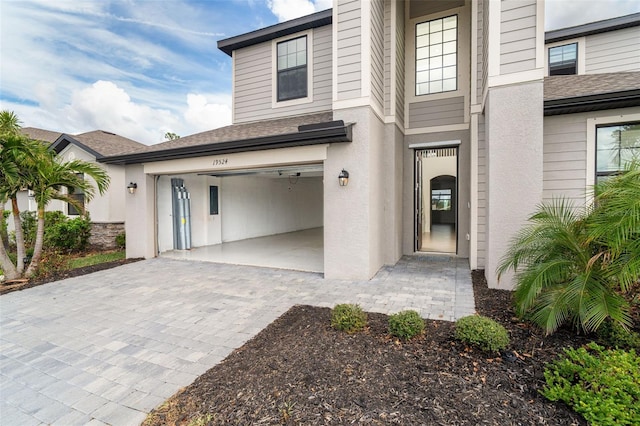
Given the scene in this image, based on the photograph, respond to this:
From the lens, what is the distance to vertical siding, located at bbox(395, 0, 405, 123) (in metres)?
7.33

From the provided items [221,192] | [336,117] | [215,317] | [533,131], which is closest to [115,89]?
[221,192]

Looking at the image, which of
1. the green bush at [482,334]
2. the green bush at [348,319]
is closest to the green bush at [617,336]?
the green bush at [482,334]

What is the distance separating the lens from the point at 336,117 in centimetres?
602

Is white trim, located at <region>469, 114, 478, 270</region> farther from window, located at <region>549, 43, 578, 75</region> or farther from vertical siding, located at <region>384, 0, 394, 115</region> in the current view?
window, located at <region>549, 43, 578, 75</region>

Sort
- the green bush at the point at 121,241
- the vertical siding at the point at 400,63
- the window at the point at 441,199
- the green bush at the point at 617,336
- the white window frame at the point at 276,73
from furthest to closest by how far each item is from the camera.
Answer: the window at the point at 441,199 → the green bush at the point at 121,241 → the white window frame at the point at 276,73 → the vertical siding at the point at 400,63 → the green bush at the point at 617,336

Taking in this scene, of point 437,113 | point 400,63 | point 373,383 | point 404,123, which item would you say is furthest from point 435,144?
point 373,383

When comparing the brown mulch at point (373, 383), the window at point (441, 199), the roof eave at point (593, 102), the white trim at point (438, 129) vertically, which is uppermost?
the white trim at point (438, 129)

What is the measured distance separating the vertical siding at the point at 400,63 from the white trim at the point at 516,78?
253cm

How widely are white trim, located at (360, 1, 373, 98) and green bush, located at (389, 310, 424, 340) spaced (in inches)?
169

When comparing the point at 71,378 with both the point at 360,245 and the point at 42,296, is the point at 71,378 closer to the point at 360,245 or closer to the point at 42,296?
the point at 42,296

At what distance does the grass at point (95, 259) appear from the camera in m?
7.73

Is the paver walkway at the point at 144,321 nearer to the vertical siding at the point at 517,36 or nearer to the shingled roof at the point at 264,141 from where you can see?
the shingled roof at the point at 264,141

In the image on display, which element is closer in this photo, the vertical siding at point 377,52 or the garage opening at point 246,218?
the vertical siding at point 377,52

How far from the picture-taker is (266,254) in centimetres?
903
